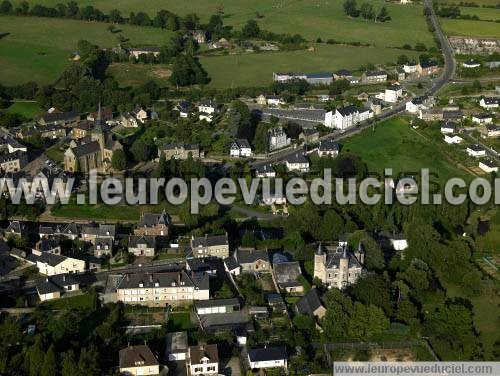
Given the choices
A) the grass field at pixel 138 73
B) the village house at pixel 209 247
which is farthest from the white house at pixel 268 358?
the grass field at pixel 138 73

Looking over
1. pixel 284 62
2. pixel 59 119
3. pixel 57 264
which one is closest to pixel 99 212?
pixel 57 264

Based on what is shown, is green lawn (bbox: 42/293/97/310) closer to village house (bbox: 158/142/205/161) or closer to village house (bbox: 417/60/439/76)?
village house (bbox: 158/142/205/161)

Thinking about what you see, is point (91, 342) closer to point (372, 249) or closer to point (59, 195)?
point (372, 249)

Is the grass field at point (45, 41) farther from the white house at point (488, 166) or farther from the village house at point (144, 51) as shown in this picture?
the white house at point (488, 166)

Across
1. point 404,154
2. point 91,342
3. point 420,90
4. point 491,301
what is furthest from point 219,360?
point 420,90

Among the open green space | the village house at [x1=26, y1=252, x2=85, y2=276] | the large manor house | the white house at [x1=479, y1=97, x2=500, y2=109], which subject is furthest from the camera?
the white house at [x1=479, y1=97, x2=500, y2=109]

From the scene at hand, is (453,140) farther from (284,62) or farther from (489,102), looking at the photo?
(284,62)

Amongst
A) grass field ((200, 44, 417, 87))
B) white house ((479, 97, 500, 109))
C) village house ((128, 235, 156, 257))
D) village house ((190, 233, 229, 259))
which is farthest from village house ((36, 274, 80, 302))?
white house ((479, 97, 500, 109))
